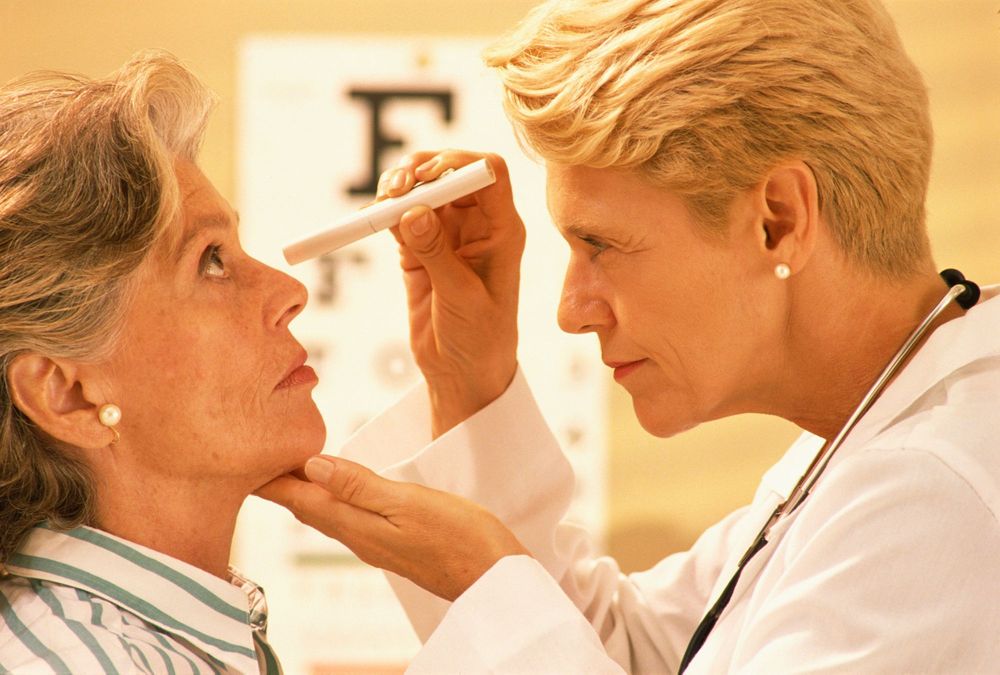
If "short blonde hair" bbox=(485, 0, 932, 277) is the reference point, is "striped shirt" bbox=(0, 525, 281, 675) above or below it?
below

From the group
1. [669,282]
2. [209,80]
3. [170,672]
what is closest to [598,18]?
[669,282]

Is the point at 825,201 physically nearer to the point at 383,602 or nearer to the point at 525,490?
the point at 525,490

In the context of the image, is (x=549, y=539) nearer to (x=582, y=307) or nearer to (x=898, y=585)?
(x=582, y=307)

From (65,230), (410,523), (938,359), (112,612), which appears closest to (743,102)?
(938,359)

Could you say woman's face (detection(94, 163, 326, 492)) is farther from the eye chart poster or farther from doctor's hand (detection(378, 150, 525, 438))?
the eye chart poster

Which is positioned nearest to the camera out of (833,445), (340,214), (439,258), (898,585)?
(898,585)

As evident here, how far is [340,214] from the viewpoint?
7.65 feet

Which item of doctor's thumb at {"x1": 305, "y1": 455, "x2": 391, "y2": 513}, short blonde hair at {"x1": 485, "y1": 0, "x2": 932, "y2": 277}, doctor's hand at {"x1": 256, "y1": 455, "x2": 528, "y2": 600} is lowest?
doctor's hand at {"x1": 256, "y1": 455, "x2": 528, "y2": 600}

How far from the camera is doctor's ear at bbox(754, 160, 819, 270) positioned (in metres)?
1.22

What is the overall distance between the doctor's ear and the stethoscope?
5.9 inches

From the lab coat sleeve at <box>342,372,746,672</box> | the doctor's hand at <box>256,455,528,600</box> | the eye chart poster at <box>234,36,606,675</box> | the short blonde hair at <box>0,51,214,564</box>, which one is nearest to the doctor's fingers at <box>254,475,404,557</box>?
the doctor's hand at <box>256,455,528,600</box>

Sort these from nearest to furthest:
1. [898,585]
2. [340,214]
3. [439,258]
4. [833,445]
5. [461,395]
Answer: [898,585] < [833,445] < [439,258] < [461,395] < [340,214]

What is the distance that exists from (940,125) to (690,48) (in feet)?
4.54

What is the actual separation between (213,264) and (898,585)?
2.73 feet
